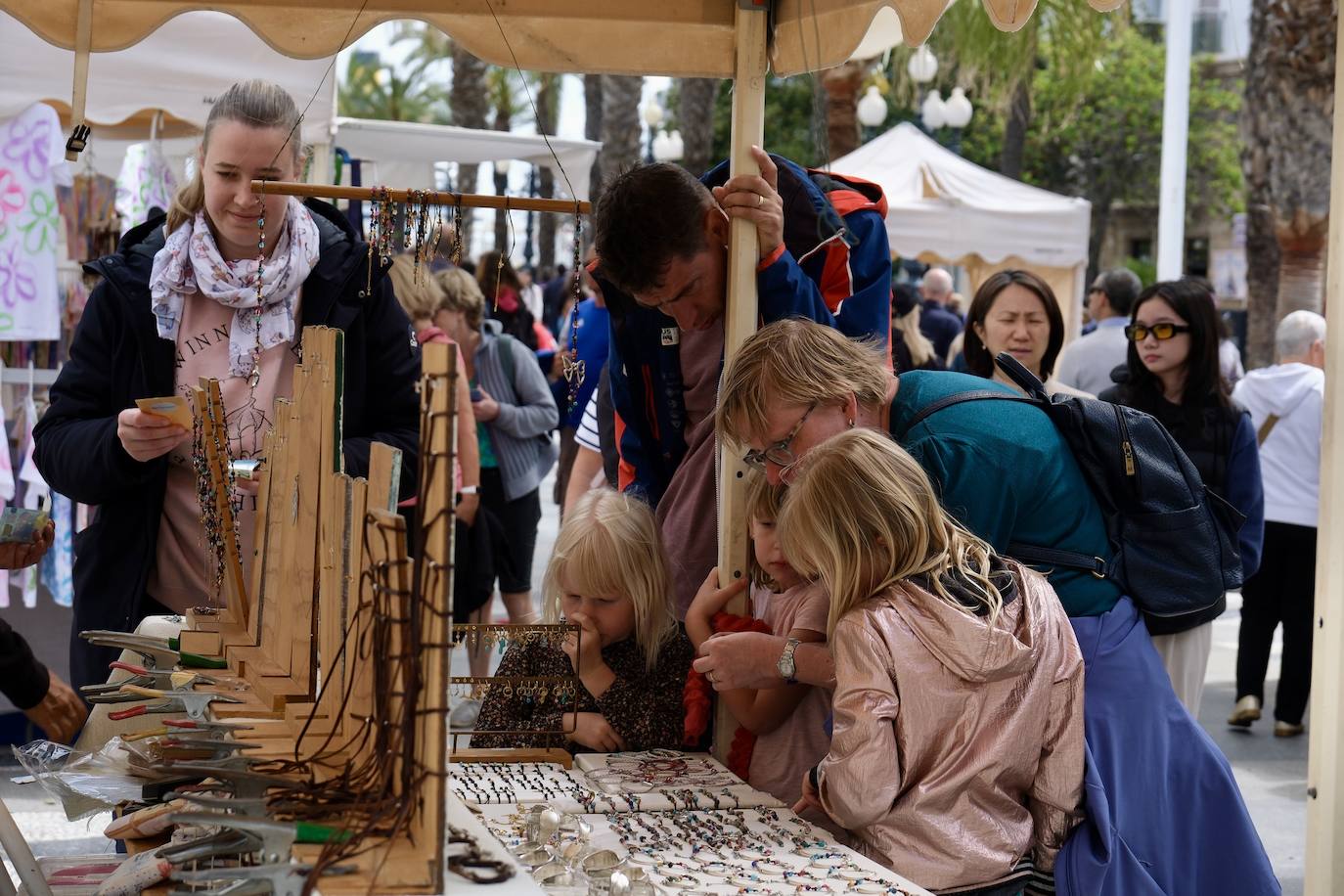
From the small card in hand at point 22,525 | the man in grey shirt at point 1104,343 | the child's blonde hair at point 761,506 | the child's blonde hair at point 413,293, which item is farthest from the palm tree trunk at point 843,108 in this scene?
the small card in hand at point 22,525

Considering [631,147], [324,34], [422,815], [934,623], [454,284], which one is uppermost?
[631,147]

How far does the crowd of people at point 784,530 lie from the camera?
2.05 meters

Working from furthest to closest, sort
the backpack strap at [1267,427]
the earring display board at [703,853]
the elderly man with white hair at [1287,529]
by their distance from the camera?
1. the backpack strap at [1267,427]
2. the elderly man with white hair at [1287,529]
3. the earring display board at [703,853]

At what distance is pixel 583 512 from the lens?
104 inches

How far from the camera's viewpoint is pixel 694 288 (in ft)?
8.72

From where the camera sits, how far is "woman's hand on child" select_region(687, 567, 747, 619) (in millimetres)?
2619

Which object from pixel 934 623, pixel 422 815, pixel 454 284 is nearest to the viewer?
pixel 422 815

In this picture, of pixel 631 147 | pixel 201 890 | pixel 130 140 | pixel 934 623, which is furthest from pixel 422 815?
pixel 631 147

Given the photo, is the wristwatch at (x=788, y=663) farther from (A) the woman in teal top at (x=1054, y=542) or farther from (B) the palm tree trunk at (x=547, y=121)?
(B) the palm tree trunk at (x=547, y=121)

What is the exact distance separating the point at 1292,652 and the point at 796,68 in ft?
12.8

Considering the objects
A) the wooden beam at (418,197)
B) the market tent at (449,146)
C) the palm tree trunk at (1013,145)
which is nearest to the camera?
the wooden beam at (418,197)

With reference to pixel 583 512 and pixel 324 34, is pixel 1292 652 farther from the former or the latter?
pixel 324 34

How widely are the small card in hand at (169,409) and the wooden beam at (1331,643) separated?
1.70 meters

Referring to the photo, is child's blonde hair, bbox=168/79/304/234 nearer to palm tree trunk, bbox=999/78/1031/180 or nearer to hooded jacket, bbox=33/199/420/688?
hooded jacket, bbox=33/199/420/688
